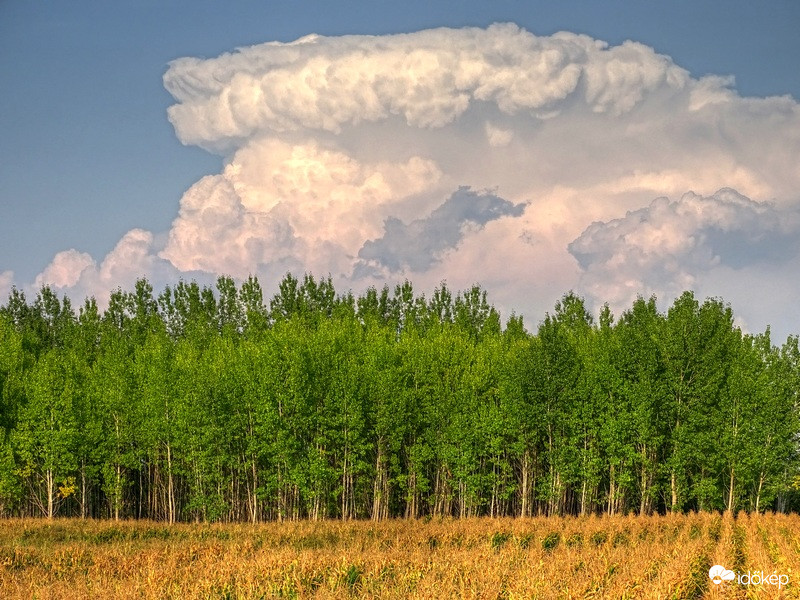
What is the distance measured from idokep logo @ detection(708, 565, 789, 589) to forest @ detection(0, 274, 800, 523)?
1231 inches

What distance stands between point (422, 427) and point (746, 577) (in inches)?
1569

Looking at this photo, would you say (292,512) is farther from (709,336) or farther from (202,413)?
(709,336)

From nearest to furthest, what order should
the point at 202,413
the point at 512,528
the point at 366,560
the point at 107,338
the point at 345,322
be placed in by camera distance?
the point at 366,560 < the point at 512,528 < the point at 202,413 < the point at 345,322 < the point at 107,338

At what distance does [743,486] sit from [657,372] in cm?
1021

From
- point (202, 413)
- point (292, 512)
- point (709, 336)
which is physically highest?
point (709, 336)

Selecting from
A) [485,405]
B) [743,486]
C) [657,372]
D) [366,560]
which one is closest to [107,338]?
[485,405]

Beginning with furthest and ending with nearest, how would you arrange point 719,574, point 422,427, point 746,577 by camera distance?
point 422,427 < point 746,577 < point 719,574

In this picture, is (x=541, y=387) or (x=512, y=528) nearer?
(x=512, y=528)

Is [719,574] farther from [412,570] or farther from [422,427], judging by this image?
[422,427]

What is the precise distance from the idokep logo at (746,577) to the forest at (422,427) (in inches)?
1231

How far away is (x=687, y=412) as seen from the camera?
2283 inches

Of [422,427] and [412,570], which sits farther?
[422,427]

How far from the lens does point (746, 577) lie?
23281 millimetres

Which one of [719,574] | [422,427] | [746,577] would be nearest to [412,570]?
[719,574]
